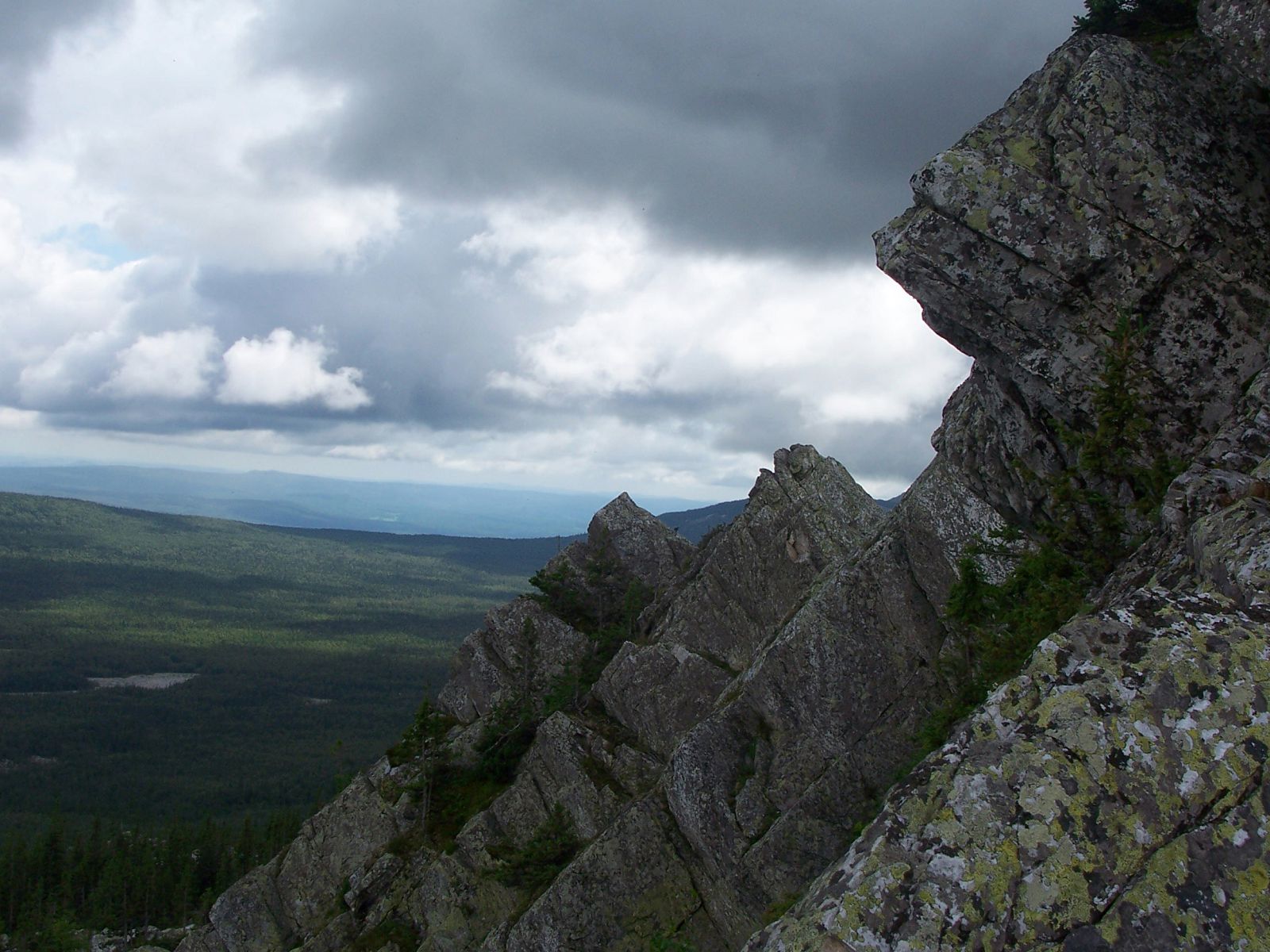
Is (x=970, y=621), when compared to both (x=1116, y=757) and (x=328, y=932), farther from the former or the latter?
(x=328, y=932)

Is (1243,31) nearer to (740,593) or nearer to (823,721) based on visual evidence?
(823,721)

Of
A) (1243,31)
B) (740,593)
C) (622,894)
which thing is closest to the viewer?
(1243,31)

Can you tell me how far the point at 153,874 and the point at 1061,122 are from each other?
112262 mm

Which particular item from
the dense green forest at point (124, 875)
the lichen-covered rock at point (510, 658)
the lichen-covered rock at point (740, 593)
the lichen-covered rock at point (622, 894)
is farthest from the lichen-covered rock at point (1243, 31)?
the dense green forest at point (124, 875)

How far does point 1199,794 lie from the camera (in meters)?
8.63

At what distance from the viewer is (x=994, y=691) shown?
34.5 feet

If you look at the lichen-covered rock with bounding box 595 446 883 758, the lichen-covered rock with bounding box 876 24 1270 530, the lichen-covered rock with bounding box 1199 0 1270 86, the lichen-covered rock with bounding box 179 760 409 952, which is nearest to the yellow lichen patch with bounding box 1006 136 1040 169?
the lichen-covered rock with bounding box 876 24 1270 530

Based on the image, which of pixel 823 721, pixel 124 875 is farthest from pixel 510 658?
pixel 124 875

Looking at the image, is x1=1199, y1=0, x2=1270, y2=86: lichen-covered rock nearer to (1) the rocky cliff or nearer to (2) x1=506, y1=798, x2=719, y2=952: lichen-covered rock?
(1) the rocky cliff

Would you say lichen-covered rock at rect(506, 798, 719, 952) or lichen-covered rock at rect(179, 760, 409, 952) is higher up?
lichen-covered rock at rect(506, 798, 719, 952)

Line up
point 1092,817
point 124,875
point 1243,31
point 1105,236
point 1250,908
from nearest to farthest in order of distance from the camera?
point 1250,908 → point 1092,817 → point 1243,31 → point 1105,236 → point 124,875

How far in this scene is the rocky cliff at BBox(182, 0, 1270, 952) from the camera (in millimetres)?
8734

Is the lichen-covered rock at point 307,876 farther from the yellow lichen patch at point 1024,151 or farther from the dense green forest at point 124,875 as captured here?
the yellow lichen patch at point 1024,151

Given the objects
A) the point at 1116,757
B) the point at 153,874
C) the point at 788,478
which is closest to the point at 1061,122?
the point at 1116,757
